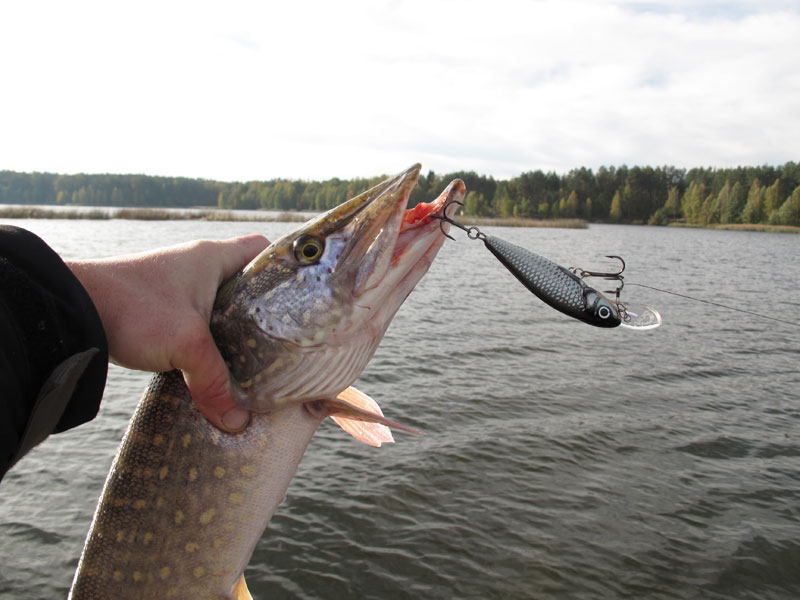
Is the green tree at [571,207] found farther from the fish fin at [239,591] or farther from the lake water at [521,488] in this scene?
the fish fin at [239,591]

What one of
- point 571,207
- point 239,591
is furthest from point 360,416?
point 571,207

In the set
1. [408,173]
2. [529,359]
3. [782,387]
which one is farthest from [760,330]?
[408,173]

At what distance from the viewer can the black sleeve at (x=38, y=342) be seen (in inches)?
51.4

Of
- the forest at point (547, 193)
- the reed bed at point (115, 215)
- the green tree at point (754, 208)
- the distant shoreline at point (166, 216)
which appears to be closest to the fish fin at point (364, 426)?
the distant shoreline at point (166, 216)

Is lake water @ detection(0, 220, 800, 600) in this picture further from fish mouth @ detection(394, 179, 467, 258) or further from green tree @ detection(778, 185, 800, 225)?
green tree @ detection(778, 185, 800, 225)

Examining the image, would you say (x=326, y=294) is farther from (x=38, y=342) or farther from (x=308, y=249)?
(x=38, y=342)

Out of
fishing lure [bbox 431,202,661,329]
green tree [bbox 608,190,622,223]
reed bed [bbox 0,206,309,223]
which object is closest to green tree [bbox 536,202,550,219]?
green tree [bbox 608,190,622,223]

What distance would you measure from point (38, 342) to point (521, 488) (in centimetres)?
576

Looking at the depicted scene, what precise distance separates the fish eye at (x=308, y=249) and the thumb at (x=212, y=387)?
419 millimetres

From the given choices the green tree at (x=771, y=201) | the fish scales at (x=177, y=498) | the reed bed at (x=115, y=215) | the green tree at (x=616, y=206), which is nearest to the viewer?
the fish scales at (x=177, y=498)

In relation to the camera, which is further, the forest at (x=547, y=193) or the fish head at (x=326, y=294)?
the forest at (x=547, y=193)

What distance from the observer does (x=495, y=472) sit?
6.59m

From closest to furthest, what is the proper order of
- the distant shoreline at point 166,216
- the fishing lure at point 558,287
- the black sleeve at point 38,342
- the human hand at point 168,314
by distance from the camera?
the black sleeve at point 38,342
the human hand at point 168,314
the fishing lure at point 558,287
the distant shoreline at point 166,216

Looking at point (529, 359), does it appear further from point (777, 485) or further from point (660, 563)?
point (660, 563)
